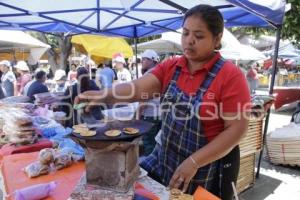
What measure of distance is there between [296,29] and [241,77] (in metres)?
7.56

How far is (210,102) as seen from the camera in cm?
145

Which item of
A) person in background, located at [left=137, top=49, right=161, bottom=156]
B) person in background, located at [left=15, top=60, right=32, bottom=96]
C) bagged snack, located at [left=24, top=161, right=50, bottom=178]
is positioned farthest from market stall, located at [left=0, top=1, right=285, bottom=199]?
person in background, located at [left=15, top=60, right=32, bottom=96]

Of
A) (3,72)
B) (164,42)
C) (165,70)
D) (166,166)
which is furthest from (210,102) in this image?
(164,42)

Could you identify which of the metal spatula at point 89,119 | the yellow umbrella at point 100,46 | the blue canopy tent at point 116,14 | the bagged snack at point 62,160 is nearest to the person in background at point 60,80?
the blue canopy tent at point 116,14

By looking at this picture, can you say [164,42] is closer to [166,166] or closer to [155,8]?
[155,8]

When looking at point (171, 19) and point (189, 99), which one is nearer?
→ point (189, 99)

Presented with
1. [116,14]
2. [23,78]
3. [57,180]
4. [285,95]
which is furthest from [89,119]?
[285,95]

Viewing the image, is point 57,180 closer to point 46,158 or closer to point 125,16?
point 46,158

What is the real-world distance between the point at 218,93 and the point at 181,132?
266mm

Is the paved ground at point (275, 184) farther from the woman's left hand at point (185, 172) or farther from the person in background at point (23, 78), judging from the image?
the person in background at point (23, 78)

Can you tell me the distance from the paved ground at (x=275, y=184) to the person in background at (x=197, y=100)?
101 inches

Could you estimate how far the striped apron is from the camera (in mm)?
1497

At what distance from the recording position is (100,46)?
34.3ft

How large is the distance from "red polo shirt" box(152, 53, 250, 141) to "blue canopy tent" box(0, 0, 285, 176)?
1422 mm
